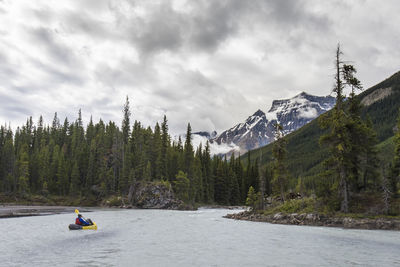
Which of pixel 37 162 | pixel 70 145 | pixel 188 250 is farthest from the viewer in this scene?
pixel 70 145

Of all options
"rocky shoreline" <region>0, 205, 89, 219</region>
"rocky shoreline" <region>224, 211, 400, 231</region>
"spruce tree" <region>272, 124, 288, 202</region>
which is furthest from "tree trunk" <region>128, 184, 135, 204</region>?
"rocky shoreline" <region>224, 211, 400, 231</region>

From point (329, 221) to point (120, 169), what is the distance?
86664 millimetres

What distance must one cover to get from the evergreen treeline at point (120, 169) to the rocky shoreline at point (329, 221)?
51.7m

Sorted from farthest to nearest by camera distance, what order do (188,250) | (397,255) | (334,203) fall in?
(334,203) → (188,250) → (397,255)

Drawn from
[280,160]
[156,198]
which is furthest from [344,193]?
[156,198]

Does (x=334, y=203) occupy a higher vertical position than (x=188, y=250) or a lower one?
Result: higher

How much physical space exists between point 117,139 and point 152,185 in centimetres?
3393

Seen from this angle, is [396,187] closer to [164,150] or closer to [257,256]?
[257,256]

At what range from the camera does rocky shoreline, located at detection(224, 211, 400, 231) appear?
114 feet

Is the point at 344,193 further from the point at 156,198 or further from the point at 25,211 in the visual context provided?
the point at 25,211

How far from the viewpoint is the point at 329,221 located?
38531mm

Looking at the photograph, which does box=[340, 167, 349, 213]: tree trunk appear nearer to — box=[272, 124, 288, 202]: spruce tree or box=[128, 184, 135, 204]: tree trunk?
box=[272, 124, 288, 202]: spruce tree

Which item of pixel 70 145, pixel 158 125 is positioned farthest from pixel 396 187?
pixel 70 145

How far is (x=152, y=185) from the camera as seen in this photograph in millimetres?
93438
